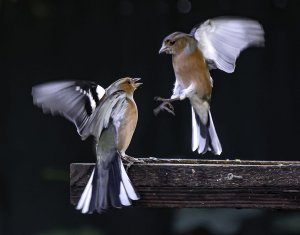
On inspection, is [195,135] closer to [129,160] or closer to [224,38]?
[224,38]

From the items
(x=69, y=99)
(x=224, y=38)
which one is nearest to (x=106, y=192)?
(x=69, y=99)

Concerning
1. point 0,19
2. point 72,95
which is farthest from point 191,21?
point 72,95

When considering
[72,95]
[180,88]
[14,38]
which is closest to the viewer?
[72,95]

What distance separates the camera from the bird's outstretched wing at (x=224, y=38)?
140 inches

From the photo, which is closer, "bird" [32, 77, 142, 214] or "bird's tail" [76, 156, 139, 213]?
"bird's tail" [76, 156, 139, 213]

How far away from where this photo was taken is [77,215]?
5.77 m

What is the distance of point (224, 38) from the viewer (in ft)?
12.2

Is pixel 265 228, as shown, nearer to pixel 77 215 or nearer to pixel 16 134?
pixel 77 215

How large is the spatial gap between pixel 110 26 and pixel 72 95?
2.51m

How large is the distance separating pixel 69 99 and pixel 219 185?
86 cm

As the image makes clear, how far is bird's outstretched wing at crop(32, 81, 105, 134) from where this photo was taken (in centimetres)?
333

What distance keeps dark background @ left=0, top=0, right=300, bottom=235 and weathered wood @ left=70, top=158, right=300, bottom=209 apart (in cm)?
266

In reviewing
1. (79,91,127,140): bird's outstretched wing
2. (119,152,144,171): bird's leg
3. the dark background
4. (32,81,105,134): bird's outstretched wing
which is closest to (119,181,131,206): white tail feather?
(119,152,144,171): bird's leg

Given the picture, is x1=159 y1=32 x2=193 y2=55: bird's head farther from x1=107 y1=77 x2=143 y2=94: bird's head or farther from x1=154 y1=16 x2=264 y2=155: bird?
x1=107 y1=77 x2=143 y2=94: bird's head
